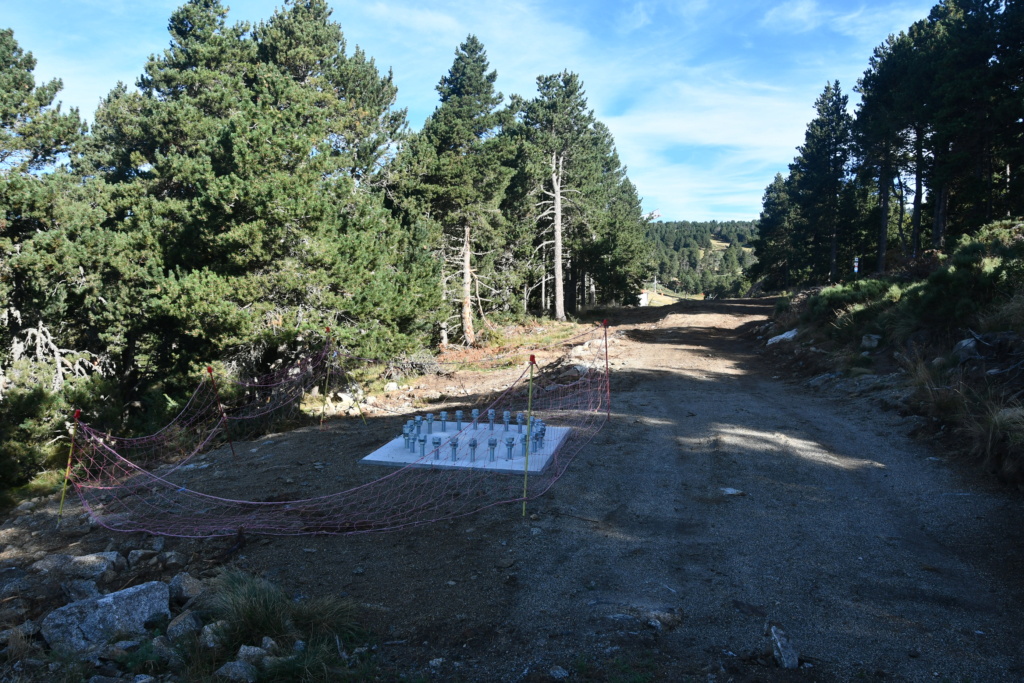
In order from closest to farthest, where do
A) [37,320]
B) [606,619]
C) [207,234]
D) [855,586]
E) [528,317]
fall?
[606,619] < [855,586] < [207,234] < [37,320] < [528,317]

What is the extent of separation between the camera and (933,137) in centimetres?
2448

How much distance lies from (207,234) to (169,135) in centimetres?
789

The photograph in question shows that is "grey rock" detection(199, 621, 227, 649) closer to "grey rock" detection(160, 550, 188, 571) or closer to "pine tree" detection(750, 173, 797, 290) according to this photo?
"grey rock" detection(160, 550, 188, 571)

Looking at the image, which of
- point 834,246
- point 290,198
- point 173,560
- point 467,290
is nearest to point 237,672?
point 173,560

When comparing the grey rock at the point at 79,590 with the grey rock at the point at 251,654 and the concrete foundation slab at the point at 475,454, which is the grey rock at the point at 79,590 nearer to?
the grey rock at the point at 251,654

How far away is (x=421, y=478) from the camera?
792 cm

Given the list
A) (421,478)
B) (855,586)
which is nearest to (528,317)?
(421,478)

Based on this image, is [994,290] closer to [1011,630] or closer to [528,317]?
[1011,630]

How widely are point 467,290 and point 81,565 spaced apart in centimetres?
2255

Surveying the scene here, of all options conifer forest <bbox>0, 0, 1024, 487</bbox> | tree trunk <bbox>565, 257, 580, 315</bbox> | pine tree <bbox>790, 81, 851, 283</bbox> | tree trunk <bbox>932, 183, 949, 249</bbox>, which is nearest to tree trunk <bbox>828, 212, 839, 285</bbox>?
pine tree <bbox>790, 81, 851, 283</bbox>

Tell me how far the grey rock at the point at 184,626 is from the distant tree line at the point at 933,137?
2389 cm

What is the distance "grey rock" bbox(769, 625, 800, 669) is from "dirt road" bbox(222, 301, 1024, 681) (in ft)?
0.22

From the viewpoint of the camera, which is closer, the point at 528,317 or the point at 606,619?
the point at 606,619

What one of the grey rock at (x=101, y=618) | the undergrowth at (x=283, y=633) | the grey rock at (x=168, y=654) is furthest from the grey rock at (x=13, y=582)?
the grey rock at (x=168, y=654)
